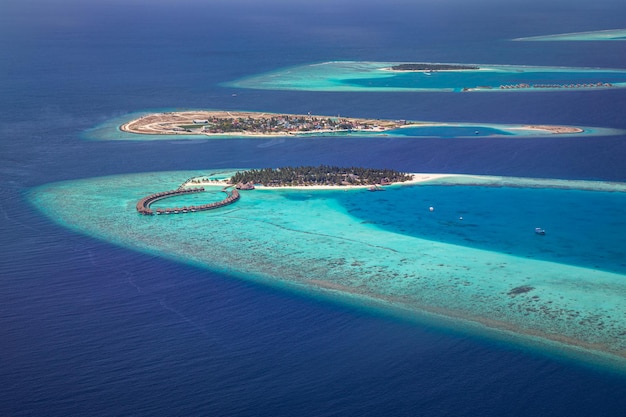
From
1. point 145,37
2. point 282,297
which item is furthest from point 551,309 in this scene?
point 145,37

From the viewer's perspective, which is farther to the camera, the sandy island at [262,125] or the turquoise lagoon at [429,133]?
the sandy island at [262,125]

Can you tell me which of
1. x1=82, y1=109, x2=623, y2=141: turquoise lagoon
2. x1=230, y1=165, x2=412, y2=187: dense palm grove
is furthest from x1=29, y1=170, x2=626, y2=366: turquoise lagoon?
x1=82, y1=109, x2=623, y2=141: turquoise lagoon

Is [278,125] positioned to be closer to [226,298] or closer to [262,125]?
[262,125]

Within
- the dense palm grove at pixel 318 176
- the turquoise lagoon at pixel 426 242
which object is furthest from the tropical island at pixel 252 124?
the dense palm grove at pixel 318 176

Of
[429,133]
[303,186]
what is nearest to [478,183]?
[303,186]

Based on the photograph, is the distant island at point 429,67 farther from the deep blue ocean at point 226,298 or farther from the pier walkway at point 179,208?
the pier walkway at point 179,208

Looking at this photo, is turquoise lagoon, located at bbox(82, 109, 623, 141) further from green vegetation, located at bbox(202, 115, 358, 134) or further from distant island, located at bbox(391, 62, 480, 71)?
distant island, located at bbox(391, 62, 480, 71)
